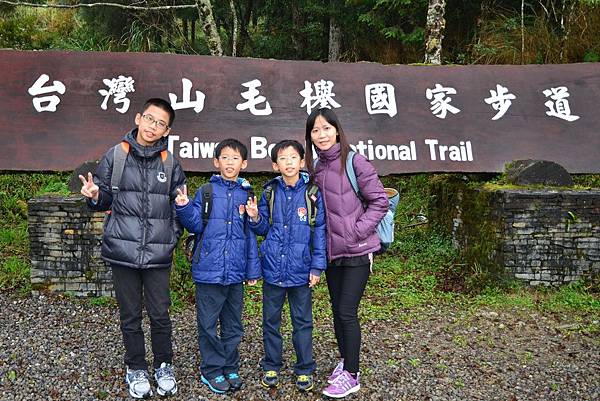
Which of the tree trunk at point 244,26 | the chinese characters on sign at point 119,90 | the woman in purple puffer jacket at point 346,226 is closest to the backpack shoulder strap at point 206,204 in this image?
the woman in purple puffer jacket at point 346,226

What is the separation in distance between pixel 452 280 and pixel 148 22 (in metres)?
7.96

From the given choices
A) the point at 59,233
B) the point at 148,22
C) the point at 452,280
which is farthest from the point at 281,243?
the point at 148,22

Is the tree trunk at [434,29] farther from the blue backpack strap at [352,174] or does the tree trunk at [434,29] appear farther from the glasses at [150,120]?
the glasses at [150,120]

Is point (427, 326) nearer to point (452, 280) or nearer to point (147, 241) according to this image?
point (452, 280)

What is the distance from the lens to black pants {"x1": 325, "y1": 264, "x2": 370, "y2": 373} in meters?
3.26

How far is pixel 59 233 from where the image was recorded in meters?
4.71

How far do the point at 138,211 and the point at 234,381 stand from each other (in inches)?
46.6

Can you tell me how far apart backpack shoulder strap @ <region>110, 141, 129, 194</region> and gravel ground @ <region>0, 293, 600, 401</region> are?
1248 mm

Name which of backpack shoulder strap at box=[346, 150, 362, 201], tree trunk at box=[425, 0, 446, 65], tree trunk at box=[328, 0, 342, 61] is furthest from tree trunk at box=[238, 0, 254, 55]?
backpack shoulder strap at box=[346, 150, 362, 201]

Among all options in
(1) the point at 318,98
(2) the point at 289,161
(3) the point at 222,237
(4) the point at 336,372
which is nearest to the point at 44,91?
(1) the point at 318,98

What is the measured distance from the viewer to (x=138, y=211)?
314 centimetres

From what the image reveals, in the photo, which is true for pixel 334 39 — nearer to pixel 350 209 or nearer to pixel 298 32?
pixel 298 32

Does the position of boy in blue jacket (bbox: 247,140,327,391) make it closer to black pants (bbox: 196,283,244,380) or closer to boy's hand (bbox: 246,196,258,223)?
boy's hand (bbox: 246,196,258,223)

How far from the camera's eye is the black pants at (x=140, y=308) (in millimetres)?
3201
